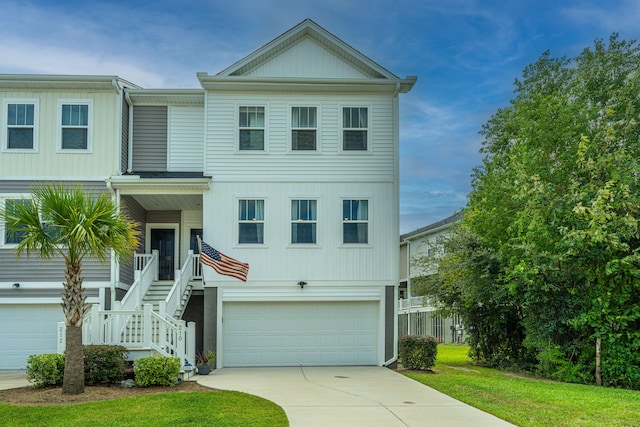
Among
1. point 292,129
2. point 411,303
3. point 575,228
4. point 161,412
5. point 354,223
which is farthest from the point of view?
point 411,303

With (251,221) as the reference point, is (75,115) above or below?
above

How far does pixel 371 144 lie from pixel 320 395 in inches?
344

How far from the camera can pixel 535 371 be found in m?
19.1

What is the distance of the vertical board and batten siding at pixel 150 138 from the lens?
19.9 m

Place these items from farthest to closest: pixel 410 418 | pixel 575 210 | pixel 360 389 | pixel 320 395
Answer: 1. pixel 575 210
2. pixel 360 389
3. pixel 320 395
4. pixel 410 418

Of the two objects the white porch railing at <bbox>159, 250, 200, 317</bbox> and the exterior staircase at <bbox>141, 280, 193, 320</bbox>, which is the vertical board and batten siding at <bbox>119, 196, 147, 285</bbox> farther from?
the white porch railing at <bbox>159, 250, 200, 317</bbox>

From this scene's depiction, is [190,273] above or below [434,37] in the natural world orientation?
below

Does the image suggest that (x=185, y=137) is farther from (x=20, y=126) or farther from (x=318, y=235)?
(x=318, y=235)

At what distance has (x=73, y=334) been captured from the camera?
41.2 feet

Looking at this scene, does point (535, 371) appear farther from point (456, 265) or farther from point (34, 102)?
point (34, 102)

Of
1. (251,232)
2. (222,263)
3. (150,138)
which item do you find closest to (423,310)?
(251,232)

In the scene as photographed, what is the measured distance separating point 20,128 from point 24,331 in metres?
5.87

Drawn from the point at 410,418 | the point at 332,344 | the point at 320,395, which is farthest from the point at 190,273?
the point at 410,418

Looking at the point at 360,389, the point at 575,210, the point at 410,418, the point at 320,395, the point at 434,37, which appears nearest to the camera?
the point at 410,418
